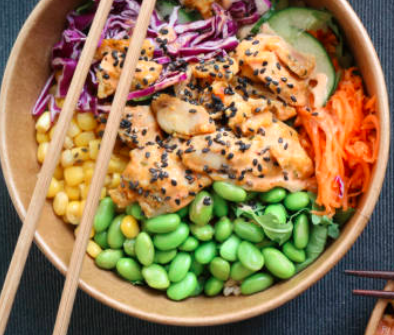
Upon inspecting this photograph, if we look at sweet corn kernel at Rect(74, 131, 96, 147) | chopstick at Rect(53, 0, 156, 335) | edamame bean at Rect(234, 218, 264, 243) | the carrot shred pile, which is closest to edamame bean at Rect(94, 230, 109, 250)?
chopstick at Rect(53, 0, 156, 335)

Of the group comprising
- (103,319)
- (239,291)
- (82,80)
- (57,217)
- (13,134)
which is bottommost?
(103,319)

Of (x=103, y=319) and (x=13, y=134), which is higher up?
(x=13, y=134)

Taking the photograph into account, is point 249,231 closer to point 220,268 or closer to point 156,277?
point 220,268

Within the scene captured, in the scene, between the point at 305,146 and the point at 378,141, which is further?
the point at 305,146

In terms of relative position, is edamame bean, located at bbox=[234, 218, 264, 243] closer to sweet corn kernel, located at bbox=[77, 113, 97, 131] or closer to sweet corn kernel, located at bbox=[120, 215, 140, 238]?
sweet corn kernel, located at bbox=[120, 215, 140, 238]

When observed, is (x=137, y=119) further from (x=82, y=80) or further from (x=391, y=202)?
(x=391, y=202)

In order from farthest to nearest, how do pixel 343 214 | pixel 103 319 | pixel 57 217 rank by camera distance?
pixel 103 319, pixel 57 217, pixel 343 214

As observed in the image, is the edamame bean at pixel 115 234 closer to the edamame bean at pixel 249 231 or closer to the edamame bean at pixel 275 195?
the edamame bean at pixel 249 231

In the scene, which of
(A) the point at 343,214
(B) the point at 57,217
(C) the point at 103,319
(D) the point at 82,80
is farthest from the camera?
(C) the point at 103,319

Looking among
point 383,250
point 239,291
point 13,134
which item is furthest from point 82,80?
point 383,250
